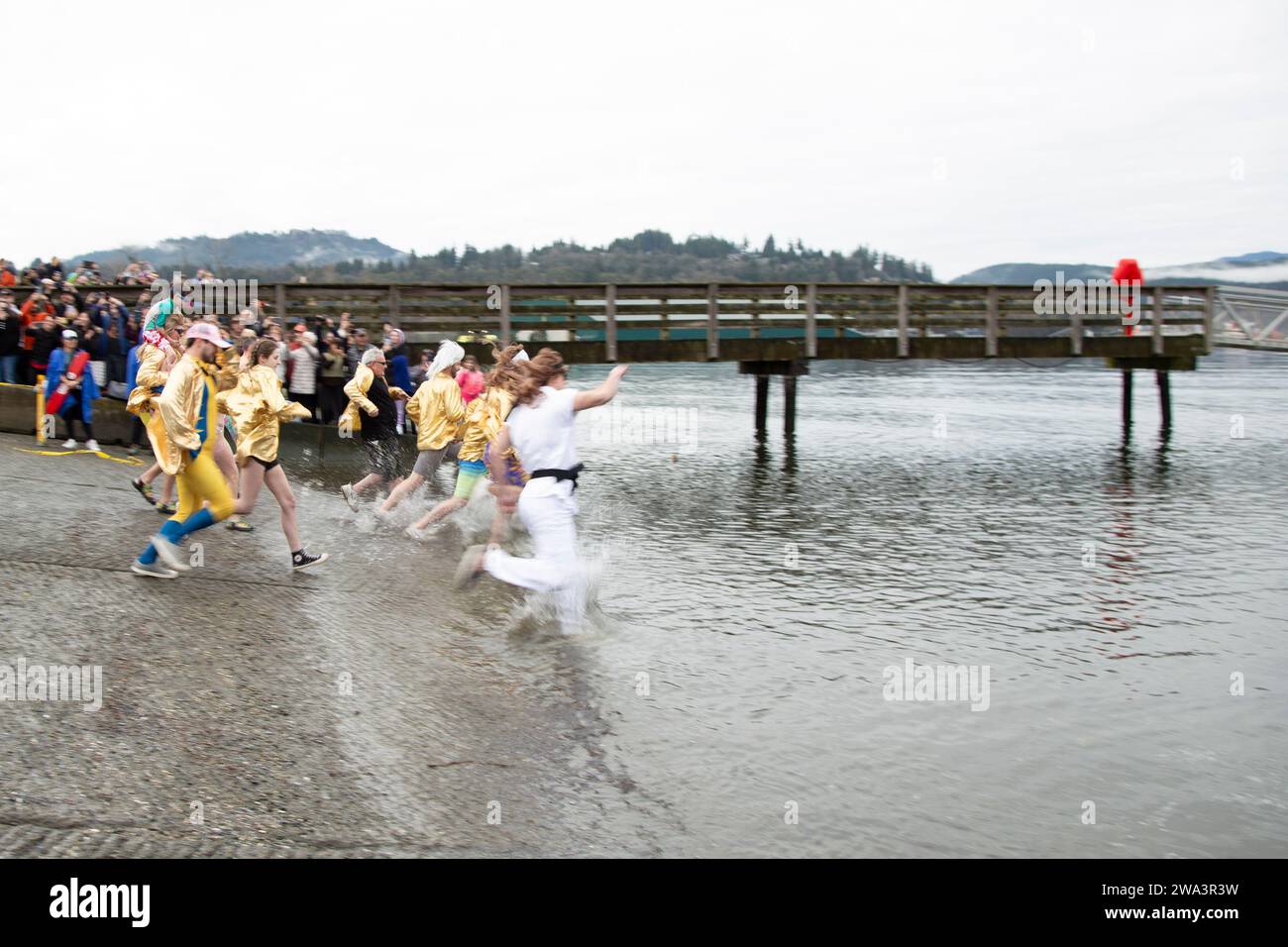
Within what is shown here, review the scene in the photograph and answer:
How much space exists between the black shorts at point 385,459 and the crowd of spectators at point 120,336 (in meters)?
1.27

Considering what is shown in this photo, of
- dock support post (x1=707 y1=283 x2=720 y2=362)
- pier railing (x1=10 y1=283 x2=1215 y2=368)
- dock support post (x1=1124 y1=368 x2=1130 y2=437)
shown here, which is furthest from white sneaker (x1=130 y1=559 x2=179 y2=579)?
dock support post (x1=1124 y1=368 x2=1130 y2=437)

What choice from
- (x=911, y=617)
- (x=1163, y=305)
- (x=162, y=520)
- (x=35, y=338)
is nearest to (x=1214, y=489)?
(x=1163, y=305)

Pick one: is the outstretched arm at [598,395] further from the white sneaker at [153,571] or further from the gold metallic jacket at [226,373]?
the white sneaker at [153,571]

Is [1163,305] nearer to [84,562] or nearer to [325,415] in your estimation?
[325,415]

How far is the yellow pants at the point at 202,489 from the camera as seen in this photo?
28.4 ft

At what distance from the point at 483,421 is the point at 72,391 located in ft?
21.9

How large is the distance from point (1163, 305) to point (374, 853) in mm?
27123

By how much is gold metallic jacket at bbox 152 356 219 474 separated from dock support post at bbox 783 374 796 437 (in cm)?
1838

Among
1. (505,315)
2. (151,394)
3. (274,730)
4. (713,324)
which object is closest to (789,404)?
(713,324)

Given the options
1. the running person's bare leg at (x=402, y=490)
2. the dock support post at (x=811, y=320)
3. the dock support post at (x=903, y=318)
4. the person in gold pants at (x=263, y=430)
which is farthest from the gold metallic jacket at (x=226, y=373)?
the dock support post at (x=903, y=318)

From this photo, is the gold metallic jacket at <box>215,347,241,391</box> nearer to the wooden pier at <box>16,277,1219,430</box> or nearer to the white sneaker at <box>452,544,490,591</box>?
the white sneaker at <box>452,544,490,591</box>

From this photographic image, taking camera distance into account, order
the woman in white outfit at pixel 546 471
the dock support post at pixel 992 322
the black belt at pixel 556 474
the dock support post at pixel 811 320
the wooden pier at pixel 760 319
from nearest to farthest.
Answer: the woman in white outfit at pixel 546 471 → the black belt at pixel 556 474 → the wooden pier at pixel 760 319 → the dock support post at pixel 811 320 → the dock support post at pixel 992 322

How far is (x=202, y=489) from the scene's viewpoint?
28.6ft
